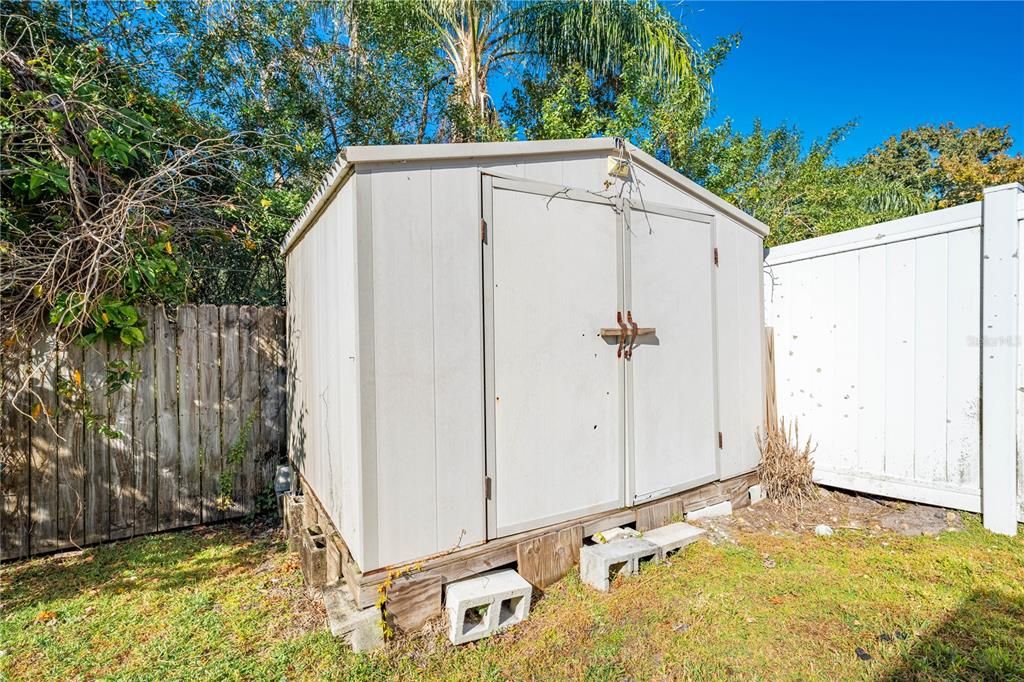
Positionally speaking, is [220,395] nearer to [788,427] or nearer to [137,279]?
[137,279]

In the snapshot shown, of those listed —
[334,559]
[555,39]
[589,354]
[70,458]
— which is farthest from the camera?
[555,39]

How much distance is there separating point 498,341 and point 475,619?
4.32 ft

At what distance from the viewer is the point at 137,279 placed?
2.97 meters

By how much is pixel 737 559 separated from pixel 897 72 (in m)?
7.73

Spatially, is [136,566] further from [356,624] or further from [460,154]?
[460,154]

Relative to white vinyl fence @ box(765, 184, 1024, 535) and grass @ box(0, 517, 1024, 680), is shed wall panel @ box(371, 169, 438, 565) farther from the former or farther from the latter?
white vinyl fence @ box(765, 184, 1024, 535)

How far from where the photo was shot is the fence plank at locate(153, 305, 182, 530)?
3311mm

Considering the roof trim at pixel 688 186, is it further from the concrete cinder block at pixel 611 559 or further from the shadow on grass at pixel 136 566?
the shadow on grass at pixel 136 566

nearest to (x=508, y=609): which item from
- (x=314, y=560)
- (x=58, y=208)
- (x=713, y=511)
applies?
(x=314, y=560)

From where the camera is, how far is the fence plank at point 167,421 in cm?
331

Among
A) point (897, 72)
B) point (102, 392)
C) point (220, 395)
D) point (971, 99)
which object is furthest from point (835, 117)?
point (102, 392)

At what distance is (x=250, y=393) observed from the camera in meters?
3.66

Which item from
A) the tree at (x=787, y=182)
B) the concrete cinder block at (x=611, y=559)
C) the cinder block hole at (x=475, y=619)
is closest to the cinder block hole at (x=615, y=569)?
the concrete cinder block at (x=611, y=559)

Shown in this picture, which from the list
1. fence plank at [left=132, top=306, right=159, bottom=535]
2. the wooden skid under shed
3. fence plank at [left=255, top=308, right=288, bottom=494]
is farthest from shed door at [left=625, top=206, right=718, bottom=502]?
fence plank at [left=132, top=306, right=159, bottom=535]
